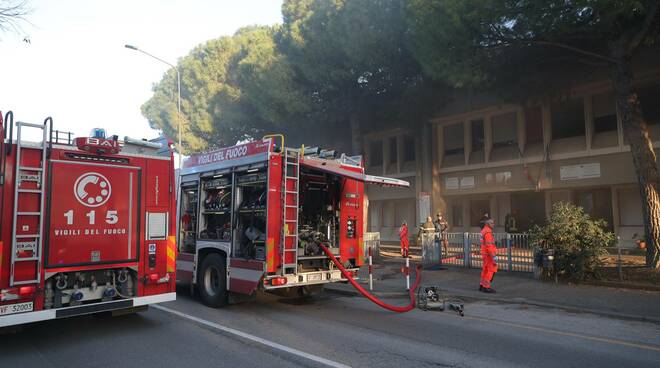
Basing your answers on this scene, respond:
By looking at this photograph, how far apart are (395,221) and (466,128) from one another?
24.3 feet

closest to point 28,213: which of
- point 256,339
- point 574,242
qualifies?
point 256,339

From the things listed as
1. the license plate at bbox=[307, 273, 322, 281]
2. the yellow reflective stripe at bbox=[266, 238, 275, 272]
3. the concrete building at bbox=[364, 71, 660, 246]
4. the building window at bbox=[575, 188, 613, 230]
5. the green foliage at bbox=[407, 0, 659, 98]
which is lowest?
the license plate at bbox=[307, 273, 322, 281]

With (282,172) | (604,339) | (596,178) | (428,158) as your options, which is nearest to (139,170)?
(282,172)

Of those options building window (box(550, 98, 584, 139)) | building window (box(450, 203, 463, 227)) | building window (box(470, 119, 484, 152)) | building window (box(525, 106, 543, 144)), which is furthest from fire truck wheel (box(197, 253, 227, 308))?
building window (box(450, 203, 463, 227))

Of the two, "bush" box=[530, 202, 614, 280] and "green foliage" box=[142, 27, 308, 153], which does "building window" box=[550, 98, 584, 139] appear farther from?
"green foliage" box=[142, 27, 308, 153]

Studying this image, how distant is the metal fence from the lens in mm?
12312

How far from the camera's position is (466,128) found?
2214 cm

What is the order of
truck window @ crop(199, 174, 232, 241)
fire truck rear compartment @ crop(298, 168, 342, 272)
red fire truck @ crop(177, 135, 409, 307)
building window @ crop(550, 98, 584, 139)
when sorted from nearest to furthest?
red fire truck @ crop(177, 135, 409, 307), fire truck rear compartment @ crop(298, 168, 342, 272), truck window @ crop(199, 174, 232, 241), building window @ crop(550, 98, 584, 139)

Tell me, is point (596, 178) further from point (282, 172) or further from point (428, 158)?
point (282, 172)

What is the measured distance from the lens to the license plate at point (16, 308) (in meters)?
5.48

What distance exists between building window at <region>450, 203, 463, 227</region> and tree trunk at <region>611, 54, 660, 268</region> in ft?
38.3

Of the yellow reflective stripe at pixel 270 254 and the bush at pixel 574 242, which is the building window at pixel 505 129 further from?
the yellow reflective stripe at pixel 270 254

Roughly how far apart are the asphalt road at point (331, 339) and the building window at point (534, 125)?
13118 mm

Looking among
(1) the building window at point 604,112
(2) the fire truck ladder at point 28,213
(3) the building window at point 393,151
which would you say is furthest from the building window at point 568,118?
(2) the fire truck ladder at point 28,213
